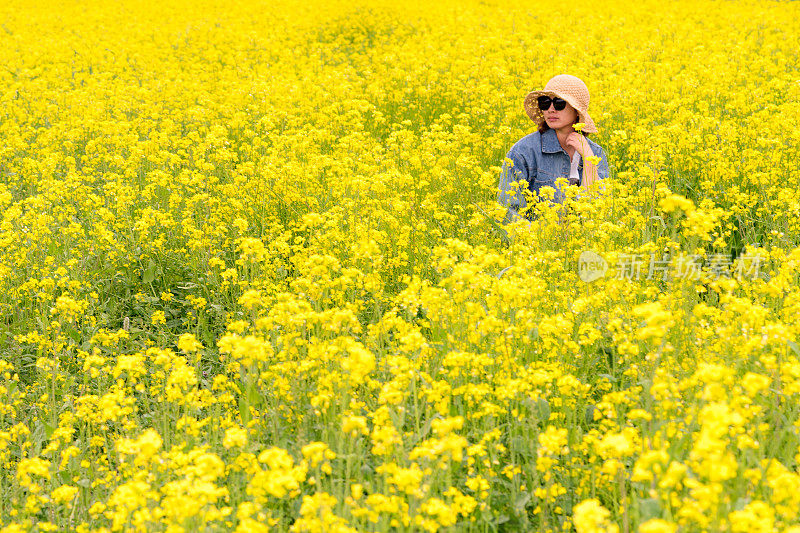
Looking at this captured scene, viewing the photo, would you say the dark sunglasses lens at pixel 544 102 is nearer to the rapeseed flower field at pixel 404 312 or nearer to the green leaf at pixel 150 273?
the rapeseed flower field at pixel 404 312

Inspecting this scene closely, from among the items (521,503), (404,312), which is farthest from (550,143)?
(521,503)

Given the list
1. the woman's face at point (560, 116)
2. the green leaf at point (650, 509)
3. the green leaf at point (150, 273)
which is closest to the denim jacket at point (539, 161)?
the woman's face at point (560, 116)

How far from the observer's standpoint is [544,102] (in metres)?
6.04

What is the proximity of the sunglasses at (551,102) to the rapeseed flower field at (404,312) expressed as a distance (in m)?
0.80

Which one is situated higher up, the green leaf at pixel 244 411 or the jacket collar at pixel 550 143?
the jacket collar at pixel 550 143

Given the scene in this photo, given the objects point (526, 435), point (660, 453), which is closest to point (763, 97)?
point (526, 435)

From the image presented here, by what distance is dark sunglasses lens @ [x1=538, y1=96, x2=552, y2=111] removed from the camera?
6017 mm

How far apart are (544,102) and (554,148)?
0.39 m

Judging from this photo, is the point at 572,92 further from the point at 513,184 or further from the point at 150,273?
the point at 150,273

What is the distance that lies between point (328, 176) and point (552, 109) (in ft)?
6.81

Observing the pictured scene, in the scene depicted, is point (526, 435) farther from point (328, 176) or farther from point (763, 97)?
point (763, 97)

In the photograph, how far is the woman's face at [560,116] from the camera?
19.7 ft

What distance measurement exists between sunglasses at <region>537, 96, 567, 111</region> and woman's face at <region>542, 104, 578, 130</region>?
3 cm

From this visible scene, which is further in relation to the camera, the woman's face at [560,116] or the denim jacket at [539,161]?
the denim jacket at [539,161]
